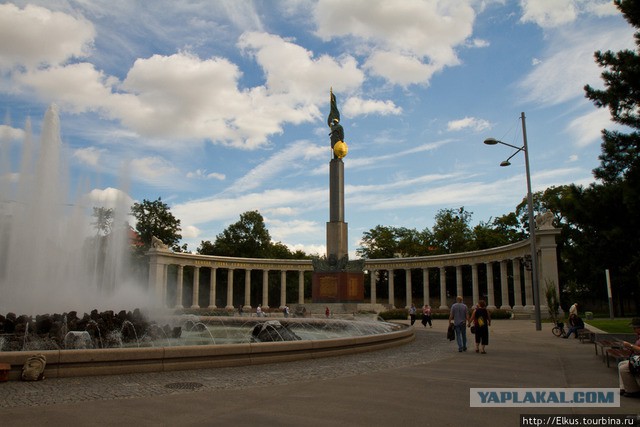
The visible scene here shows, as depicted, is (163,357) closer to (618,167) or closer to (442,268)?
(618,167)

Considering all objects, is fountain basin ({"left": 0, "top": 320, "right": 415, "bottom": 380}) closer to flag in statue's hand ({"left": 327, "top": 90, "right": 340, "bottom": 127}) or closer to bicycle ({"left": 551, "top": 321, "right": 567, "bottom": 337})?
bicycle ({"left": 551, "top": 321, "right": 567, "bottom": 337})

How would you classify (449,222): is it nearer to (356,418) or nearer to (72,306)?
(72,306)

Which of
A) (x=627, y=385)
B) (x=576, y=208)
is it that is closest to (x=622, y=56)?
(x=576, y=208)

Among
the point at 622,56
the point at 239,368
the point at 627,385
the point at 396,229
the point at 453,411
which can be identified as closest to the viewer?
the point at 453,411

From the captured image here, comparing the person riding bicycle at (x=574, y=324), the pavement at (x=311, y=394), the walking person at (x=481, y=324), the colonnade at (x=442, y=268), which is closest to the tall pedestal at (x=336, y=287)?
the colonnade at (x=442, y=268)

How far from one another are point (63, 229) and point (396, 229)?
65.8 m

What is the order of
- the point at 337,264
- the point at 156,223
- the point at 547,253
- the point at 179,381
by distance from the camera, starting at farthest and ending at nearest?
the point at 156,223
the point at 337,264
the point at 547,253
the point at 179,381

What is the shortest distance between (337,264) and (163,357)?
37352 mm

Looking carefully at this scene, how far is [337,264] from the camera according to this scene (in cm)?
4841

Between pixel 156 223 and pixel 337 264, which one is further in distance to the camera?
pixel 156 223

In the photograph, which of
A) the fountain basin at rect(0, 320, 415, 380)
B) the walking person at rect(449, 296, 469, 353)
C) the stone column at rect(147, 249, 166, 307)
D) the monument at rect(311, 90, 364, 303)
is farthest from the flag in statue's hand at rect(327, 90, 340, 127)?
the fountain basin at rect(0, 320, 415, 380)

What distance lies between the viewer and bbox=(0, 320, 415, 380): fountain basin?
34.7 ft

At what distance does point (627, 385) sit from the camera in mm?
8336

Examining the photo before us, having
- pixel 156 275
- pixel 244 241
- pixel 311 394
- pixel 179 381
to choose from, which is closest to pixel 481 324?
pixel 311 394
